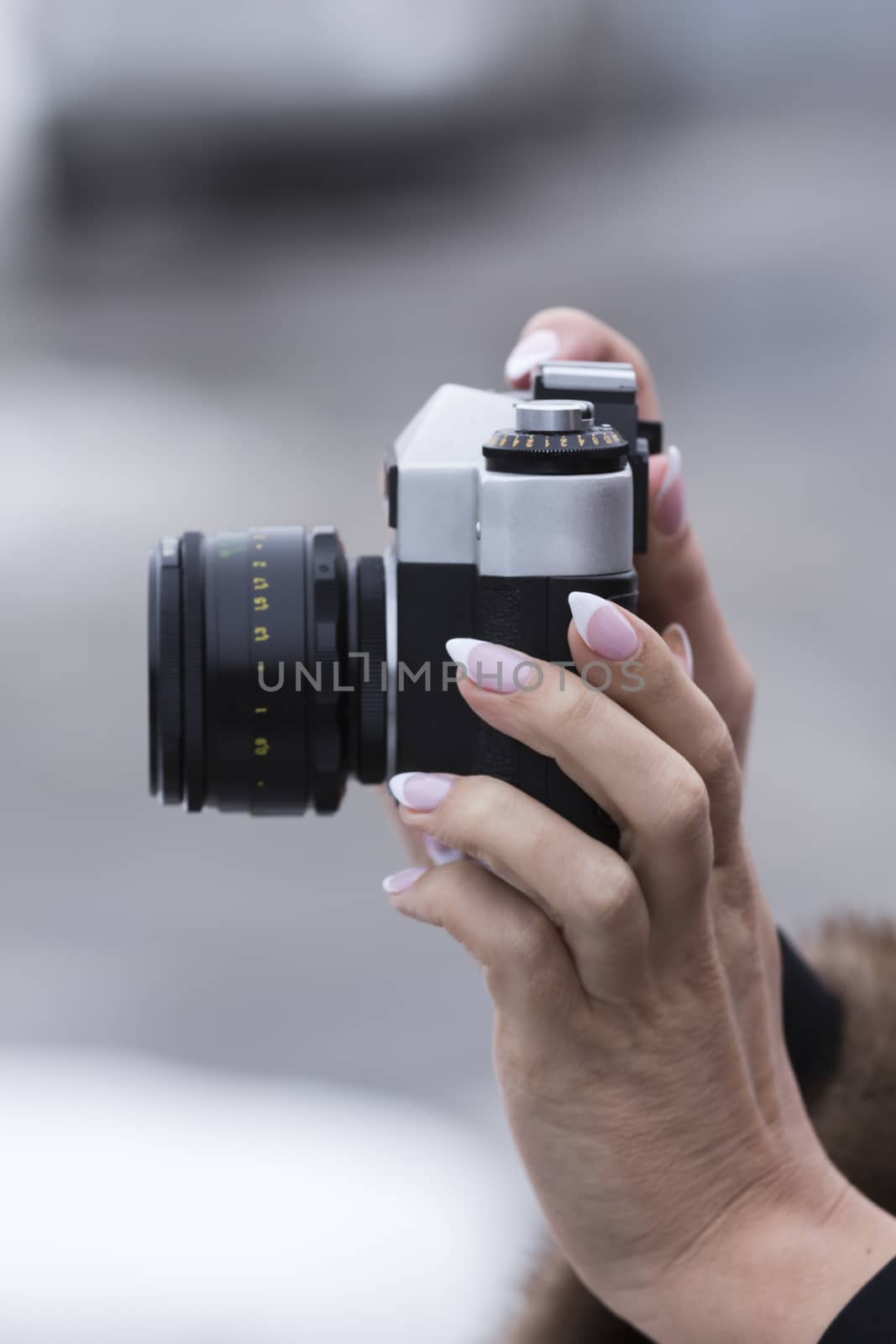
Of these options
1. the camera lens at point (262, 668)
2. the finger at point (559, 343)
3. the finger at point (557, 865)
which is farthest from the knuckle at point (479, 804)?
the finger at point (559, 343)

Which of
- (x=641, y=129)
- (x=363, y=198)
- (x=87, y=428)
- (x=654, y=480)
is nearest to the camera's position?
(x=654, y=480)

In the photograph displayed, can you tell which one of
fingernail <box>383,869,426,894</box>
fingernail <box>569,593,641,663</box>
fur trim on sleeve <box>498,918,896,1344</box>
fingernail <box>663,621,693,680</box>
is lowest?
fur trim on sleeve <box>498,918,896,1344</box>

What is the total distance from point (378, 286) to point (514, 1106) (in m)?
3.74

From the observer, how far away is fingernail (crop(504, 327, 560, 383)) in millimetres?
833

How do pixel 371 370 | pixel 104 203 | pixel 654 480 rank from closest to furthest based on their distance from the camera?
1. pixel 654 480
2. pixel 371 370
3. pixel 104 203

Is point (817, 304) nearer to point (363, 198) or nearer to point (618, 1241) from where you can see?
point (363, 198)

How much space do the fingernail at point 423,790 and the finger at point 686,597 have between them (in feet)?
0.79

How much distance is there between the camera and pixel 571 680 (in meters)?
0.57

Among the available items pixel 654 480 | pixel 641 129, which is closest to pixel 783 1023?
pixel 654 480

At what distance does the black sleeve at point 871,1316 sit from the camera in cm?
55

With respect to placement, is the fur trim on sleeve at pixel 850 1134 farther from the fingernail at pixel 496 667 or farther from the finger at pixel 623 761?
Result: the fingernail at pixel 496 667

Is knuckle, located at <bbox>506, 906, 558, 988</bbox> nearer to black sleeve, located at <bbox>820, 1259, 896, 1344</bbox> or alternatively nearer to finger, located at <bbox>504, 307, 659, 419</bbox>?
black sleeve, located at <bbox>820, 1259, 896, 1344</bbox>

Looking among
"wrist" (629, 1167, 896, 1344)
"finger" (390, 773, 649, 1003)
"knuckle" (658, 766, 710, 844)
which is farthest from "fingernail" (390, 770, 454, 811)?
"wrist" (629, 1167, 896, 1344)

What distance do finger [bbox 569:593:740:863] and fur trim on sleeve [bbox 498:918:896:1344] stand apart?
0.26 metres
